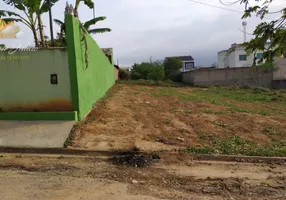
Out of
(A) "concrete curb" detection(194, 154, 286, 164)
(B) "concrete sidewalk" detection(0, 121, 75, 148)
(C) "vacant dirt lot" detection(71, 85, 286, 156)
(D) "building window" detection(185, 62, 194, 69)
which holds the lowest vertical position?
(A) "concrete curb" detection(194, 154, 286, 164)

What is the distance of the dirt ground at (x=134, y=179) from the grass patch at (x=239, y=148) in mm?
465

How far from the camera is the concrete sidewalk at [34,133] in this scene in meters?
6.20

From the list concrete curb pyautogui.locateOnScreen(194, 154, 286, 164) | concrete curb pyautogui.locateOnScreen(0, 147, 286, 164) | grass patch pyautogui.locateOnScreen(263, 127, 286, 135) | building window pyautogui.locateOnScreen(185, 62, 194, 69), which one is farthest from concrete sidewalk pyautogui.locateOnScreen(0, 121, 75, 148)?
building window pyautogui.locateOnScreen(185, 62, 194, 69)

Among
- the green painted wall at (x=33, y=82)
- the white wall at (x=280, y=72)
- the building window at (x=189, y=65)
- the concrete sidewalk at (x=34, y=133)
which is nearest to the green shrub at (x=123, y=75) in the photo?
the white wall at (x=280, y=72)

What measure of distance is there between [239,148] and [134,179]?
117 inches

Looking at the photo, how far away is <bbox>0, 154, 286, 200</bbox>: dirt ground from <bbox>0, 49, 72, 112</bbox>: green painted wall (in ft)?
7.41

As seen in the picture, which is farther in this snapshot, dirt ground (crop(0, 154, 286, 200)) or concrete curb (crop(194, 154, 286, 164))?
concrete curb (crop(194, 154, 286, 164))

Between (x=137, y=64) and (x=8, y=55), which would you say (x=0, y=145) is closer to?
(x=8, y=55)

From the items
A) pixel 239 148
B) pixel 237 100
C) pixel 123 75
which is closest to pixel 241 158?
pixel 239 148

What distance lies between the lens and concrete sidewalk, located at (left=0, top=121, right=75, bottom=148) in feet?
20.4

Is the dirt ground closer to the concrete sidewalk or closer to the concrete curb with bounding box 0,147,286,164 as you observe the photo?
the concrete curb with bounding box 0,147,286,164

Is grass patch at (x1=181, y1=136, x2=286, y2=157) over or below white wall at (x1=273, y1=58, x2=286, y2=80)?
below

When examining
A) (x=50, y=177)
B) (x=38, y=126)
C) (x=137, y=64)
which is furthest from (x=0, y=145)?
(x=137, y=64)

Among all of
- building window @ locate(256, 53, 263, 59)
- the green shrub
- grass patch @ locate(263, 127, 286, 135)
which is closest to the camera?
building window @ locate(256, 53, 263, 59)
